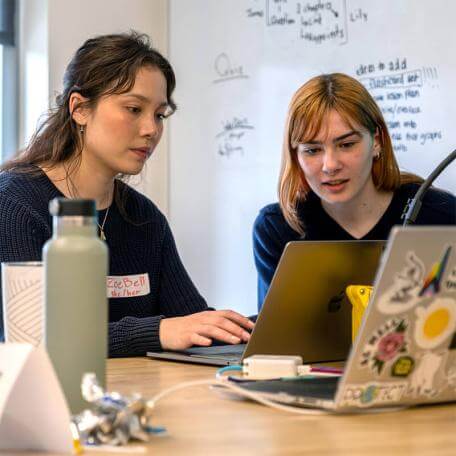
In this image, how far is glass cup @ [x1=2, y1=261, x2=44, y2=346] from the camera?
3.52 feet

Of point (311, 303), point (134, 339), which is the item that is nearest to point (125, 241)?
point (134, 339)

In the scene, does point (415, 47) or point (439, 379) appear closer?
point (439, 379)

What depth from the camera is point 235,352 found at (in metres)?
1.53

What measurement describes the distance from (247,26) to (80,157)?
135cm

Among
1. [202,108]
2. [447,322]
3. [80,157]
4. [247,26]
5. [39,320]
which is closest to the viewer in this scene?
[447,322]

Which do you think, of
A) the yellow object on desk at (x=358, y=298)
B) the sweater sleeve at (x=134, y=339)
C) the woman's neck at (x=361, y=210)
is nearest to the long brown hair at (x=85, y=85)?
the woman's neck at (x=361, y=210)

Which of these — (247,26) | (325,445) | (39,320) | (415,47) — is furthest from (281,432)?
(247,26)

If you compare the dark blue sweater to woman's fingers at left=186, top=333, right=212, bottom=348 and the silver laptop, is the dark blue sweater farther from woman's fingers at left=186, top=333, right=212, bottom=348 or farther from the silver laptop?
the silver laptop

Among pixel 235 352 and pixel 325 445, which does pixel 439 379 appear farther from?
pixel 235 352

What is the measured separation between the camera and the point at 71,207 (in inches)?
35.8

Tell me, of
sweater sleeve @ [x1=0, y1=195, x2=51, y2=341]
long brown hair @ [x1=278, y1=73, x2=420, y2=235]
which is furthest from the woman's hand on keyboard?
long brown hair @ [x1=278, y1=73, x2=420, y2=235]

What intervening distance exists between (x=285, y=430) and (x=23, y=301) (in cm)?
37

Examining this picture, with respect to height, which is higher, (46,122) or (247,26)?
(247,26)

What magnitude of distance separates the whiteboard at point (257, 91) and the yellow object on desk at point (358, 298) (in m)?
1.30
